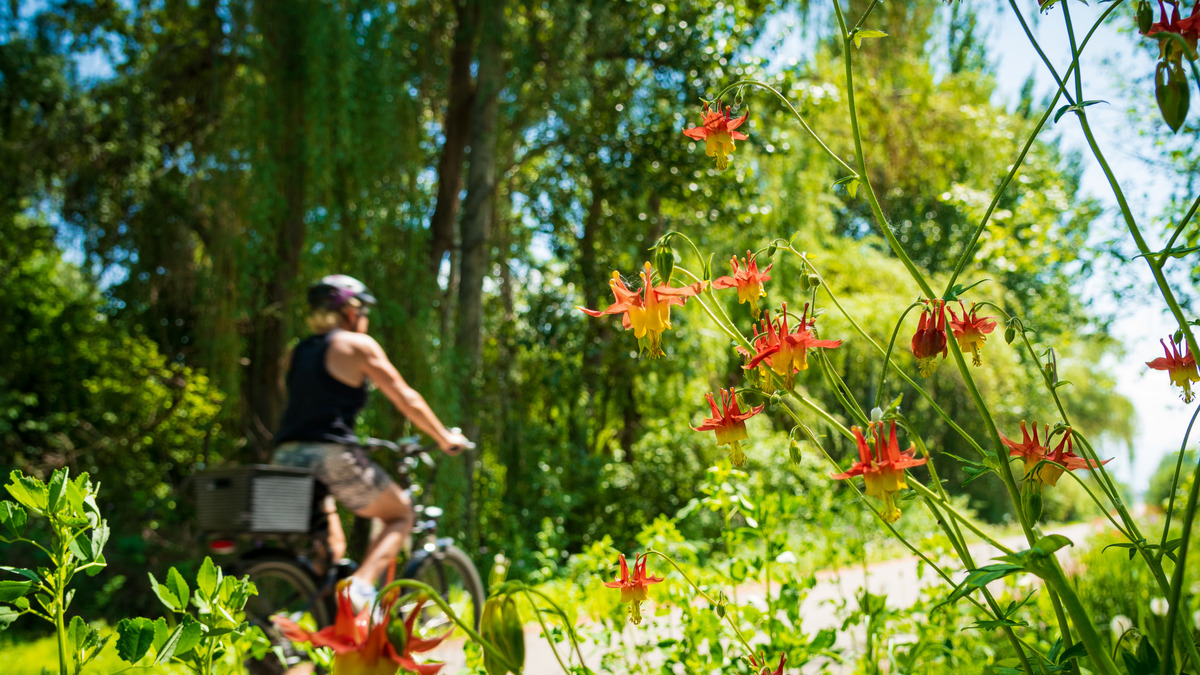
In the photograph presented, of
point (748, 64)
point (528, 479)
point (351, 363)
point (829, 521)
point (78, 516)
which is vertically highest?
point (748, 64)

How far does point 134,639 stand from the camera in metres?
0.69

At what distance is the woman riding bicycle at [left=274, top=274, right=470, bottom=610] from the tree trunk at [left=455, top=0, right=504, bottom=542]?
185 centimetres

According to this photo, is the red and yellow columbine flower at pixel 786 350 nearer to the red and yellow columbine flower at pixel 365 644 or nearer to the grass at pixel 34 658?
the red and yellow columbine flower at pixel 365 644

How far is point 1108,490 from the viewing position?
869mm

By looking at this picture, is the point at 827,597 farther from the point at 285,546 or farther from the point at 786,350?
the point at 786,350

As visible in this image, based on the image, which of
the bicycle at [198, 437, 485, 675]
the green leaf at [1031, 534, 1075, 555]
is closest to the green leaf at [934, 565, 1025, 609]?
the green leaf at [1031, 534, 1075, 555]

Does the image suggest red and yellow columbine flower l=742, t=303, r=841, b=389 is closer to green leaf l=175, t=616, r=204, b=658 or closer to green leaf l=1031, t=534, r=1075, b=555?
green leaf l=1031, t=534, r=1075, b=555

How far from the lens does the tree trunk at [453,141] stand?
5.13m

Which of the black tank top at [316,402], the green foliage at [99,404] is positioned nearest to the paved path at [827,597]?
the black tank top at [316,402]

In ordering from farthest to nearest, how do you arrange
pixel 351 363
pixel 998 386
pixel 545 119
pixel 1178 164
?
1. pixel 998 386
2. pixel 545 119
3. pixel 1178 164
4. pixel 351 363

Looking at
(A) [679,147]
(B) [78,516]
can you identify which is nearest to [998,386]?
(A) [679,147]

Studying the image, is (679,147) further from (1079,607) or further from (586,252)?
(1079,607)

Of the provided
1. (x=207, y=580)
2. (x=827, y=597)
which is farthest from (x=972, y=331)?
(x=827, y=597)

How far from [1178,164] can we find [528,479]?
379 cm
